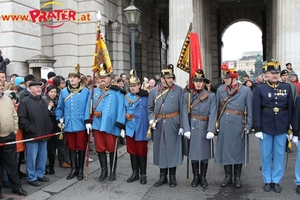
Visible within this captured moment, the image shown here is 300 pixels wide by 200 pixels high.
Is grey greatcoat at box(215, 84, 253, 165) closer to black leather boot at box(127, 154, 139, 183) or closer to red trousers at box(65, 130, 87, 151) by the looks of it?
black leather boot at box(127, 154, 139, 183)

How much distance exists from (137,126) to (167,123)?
0.60m

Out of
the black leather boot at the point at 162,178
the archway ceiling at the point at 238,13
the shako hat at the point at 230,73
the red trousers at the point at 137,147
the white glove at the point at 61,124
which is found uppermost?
the archway ceiling at the point at 238,13

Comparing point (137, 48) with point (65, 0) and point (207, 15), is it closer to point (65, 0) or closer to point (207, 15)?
point (207, 15)

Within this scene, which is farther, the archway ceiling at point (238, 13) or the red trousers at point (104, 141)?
the archway ceiling at point (238, 13)

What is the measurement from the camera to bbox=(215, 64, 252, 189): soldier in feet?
18.7

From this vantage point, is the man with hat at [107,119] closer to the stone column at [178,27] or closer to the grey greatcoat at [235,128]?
the grey greatcoat at [235,128]

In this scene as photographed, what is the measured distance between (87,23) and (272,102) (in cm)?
1145

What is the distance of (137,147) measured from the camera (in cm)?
617

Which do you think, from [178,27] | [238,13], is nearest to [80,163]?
[178,27]

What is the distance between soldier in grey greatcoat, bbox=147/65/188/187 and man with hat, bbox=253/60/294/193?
136 centimetres

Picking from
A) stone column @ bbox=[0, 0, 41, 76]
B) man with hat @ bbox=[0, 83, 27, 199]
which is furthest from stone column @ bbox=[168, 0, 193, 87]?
man with hat @ bbox=[0, 83, 27, 199]

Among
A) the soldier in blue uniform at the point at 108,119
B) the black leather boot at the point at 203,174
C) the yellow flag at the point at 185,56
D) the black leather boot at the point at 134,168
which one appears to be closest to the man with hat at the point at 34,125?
the soldier in blue uniform at the point at 108,119

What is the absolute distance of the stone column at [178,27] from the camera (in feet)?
44.3

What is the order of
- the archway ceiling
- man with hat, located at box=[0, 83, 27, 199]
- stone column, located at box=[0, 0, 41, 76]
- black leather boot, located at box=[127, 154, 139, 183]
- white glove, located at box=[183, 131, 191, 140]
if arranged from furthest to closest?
1. the archway ceiling
2. stone column, located at box=[0, 0, 41, 76]
3. black leather boot, located at box=[127, 154, 139, 183]
4. white glove, located at box=[183, 131, 191, 140]
5. man with hat, located at box=[0, 83, 27, 199]
